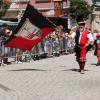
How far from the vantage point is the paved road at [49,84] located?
42.8 ft

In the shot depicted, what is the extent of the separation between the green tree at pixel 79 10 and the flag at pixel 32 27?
3181cm

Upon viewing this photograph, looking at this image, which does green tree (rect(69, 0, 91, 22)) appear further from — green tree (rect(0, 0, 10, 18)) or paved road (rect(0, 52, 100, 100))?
paved road (rect(0, 52, 100, 100))

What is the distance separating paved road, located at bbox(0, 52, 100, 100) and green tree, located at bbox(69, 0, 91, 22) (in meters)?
30.8

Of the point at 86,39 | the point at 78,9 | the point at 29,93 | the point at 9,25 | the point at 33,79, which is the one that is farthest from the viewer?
the point at 78,9

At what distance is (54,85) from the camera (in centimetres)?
1514

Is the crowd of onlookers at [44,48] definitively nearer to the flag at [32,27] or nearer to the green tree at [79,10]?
the flag at [32,27]

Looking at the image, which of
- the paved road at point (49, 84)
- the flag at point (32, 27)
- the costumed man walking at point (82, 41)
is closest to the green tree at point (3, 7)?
the paved road at point (49, 84)

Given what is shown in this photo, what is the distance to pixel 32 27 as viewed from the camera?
61.8 ft

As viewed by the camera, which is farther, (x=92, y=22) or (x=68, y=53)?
(x=92, y=22)

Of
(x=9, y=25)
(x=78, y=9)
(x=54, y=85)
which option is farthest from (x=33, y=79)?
(x=78, y=9)

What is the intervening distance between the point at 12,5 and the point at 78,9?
6698mm

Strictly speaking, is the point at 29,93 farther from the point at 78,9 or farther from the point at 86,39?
the point at 78,9

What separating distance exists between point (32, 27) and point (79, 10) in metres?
33.2

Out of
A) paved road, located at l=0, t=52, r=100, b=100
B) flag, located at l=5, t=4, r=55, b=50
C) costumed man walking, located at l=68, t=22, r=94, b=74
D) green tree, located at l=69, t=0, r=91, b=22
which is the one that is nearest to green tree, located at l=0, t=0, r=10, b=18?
green tree, located at l=69, t=0, r=91, b=22
